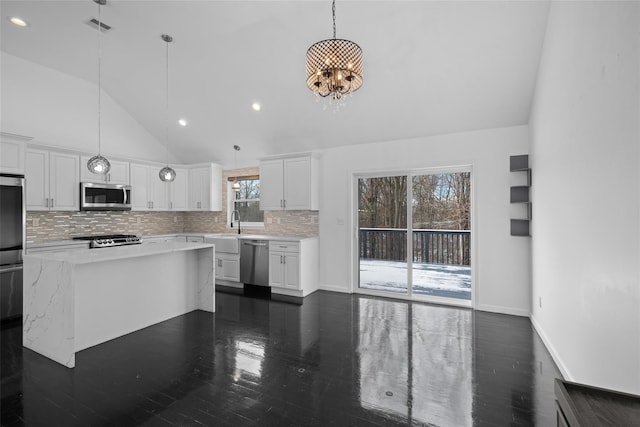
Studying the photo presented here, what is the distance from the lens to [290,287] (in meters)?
5.00

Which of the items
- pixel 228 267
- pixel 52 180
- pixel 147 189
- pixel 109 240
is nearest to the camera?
pixel 52 180

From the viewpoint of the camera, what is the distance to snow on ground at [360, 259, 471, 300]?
4676 millimetres

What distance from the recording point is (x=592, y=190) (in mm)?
1974

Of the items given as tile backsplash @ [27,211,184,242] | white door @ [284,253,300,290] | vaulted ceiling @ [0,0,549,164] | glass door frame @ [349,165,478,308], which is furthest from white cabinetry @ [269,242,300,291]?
tile backsplash @ [27,211,184,242]

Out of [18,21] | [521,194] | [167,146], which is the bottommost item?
[521,194]

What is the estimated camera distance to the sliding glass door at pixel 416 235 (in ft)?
15.1

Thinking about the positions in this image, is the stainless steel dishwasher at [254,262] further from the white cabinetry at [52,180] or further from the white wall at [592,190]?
the white wall at [592,190]

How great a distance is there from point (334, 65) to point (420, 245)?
11.0 feet

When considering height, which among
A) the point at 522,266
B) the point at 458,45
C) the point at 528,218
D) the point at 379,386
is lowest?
the point at 379,386

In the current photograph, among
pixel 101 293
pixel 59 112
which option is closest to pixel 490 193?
pixel 101 293

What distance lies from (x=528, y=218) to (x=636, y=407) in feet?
11.9

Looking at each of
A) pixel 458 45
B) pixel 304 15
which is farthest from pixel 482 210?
pixel 304 15

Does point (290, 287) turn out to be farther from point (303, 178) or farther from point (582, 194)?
point (582, 194)

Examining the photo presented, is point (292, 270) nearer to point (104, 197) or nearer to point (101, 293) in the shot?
point (101, 293)
